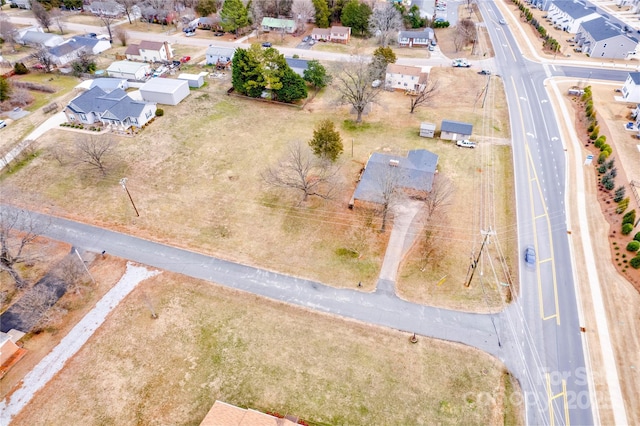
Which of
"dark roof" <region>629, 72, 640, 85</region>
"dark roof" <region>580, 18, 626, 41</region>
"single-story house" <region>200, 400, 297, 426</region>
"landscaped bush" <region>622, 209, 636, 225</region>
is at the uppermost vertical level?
"dark roof" <region>580, 18, 626, 41</region>

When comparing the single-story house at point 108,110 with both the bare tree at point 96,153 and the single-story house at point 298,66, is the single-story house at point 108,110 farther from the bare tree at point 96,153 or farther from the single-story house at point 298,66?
the single-story house at point 298,66

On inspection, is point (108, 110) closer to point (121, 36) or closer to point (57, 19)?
point (121, 36)

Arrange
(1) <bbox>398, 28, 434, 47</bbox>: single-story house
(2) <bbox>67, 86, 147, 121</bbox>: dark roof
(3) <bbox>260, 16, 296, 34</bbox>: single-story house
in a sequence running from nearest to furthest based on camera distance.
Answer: (2) <bbox>67, 86, 147, 121</bbox>: dark roof → (1) <bbox>398, 28, 434, 47</bbox>: single-story house → (3) <bbox>260, 16, 296, 34</bbox>: single-story house

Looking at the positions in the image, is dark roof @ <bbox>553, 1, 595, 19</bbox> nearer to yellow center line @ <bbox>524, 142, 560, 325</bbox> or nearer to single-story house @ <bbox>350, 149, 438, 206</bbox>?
yellow center line @ <bbox>524, 142, 560, 325</bbox>

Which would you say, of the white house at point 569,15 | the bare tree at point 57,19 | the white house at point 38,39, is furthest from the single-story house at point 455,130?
the bare tree at point 57,19

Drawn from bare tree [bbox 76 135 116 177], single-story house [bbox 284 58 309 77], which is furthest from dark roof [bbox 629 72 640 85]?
bare tree [bbox 76 135 116 177]
